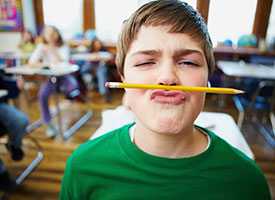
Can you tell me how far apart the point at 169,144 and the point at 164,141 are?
2cm

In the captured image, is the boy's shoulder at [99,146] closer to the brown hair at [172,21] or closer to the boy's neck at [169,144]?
the boy's neck at [169,144]

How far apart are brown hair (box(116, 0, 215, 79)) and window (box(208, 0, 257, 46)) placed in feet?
0.09

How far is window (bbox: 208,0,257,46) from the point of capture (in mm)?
404

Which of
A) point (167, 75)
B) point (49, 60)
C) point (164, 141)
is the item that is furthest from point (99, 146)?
point (49, 60)

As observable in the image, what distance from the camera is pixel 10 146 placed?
148cm

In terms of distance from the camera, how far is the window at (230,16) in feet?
1.33

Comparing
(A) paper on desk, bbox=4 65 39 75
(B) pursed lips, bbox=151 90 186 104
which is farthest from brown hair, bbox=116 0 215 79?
(A) paper on desk, bbox=4 65 39 75

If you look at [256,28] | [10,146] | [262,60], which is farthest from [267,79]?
[10,146]

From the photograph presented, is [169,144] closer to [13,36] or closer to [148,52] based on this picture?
[148,52]

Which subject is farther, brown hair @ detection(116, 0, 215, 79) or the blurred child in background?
the blurred child in background

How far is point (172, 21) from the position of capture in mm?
434

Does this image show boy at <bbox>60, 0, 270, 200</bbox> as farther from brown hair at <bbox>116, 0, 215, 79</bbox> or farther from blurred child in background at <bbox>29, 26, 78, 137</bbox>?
blurred child in background at <bbox>29, 26, 78, 137</bbox>

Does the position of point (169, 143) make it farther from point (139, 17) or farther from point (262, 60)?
point (262, 60)

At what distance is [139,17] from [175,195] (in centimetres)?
41
